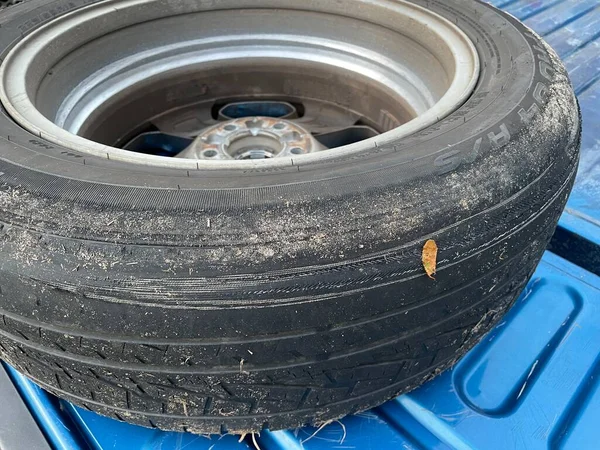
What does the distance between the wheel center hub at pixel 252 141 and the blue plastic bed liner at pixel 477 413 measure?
701 millimetres

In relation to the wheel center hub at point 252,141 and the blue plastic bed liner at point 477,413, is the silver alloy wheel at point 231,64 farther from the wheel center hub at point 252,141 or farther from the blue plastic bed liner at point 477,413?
the blue plastic bed liner at point 477,413

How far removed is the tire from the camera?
31.6 inches

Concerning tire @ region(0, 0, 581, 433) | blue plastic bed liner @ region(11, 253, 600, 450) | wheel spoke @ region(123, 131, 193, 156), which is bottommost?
blue plastic bed liner @ region(11, 253, 600, 450)

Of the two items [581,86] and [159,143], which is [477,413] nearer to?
[159,143]

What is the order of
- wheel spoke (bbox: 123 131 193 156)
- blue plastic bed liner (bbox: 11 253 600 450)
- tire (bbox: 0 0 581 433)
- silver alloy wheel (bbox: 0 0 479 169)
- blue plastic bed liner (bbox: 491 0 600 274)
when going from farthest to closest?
wheel spoke (bbox: 123 131 193 156)
blue plastic bed liner (bbox: 491 0 600 274)
silver alloy wheel (bbox: 0 0 479 169)
blue plastic bed liner (bbox: 11 253 600 450)
tire (bbox: 0 0 581 433)


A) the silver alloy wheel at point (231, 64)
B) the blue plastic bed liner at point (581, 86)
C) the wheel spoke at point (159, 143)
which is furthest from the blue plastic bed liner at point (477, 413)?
the wheel spoke at point (159, 143)

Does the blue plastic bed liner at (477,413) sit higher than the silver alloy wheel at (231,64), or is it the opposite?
the silver alloy wheel at (231,64)

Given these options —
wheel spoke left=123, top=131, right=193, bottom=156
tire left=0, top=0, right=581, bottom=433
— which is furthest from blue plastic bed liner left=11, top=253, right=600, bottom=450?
wheel spoke left=123, top=131, right=193, bottom=156

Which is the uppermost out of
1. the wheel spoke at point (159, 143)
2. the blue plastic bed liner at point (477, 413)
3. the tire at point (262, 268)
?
the wheel spoke at point (159, 143)

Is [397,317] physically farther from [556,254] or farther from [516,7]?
[516,7]

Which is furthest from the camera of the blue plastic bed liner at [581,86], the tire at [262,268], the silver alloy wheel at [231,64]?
the blue plastic bed liner at [581,86]

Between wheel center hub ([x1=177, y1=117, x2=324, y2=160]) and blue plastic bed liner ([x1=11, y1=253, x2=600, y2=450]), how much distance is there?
70cm

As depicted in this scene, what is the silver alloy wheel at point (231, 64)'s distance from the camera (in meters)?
1.41

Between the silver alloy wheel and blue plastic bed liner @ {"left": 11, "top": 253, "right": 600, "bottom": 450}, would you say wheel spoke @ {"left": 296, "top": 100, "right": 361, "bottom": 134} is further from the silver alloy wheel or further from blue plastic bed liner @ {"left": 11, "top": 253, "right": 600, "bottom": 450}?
blue plastic bed liner @ {"left": 11, "top": 253, "right": 600, "bottom": 450}
